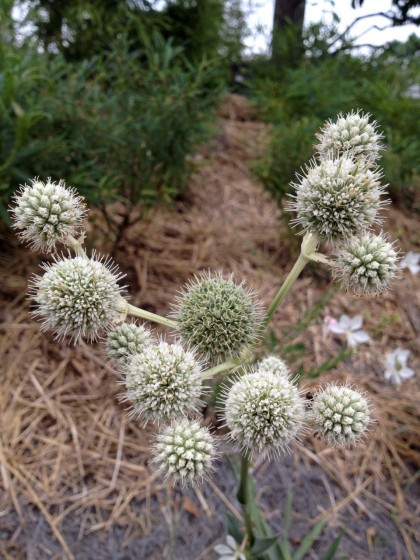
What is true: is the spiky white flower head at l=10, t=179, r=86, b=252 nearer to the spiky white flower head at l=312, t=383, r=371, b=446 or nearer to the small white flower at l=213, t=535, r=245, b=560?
the spiky white flower head at l=312, t=383, r=371, b=446

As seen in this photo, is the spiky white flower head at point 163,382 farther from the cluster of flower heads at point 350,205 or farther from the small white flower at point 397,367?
the small white flower at point 397,367

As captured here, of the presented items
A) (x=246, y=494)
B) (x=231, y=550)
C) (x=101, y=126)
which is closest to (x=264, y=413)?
(x=246, y=494)

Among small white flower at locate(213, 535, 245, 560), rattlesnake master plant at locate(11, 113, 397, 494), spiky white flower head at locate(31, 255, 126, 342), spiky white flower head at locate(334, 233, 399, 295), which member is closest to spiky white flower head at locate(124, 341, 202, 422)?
rattlesnake master plant at locate(11, 113, 397, 494)

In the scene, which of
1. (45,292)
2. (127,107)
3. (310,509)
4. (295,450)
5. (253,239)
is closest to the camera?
(45,292)

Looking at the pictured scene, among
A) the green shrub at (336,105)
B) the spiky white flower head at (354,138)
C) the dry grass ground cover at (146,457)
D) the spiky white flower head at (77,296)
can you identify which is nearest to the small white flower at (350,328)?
the dry grass ground cover at (146,457)

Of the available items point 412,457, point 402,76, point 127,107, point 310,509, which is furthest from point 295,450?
point 402,76

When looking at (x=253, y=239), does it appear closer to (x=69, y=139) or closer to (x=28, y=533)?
(x=69, y=139)
